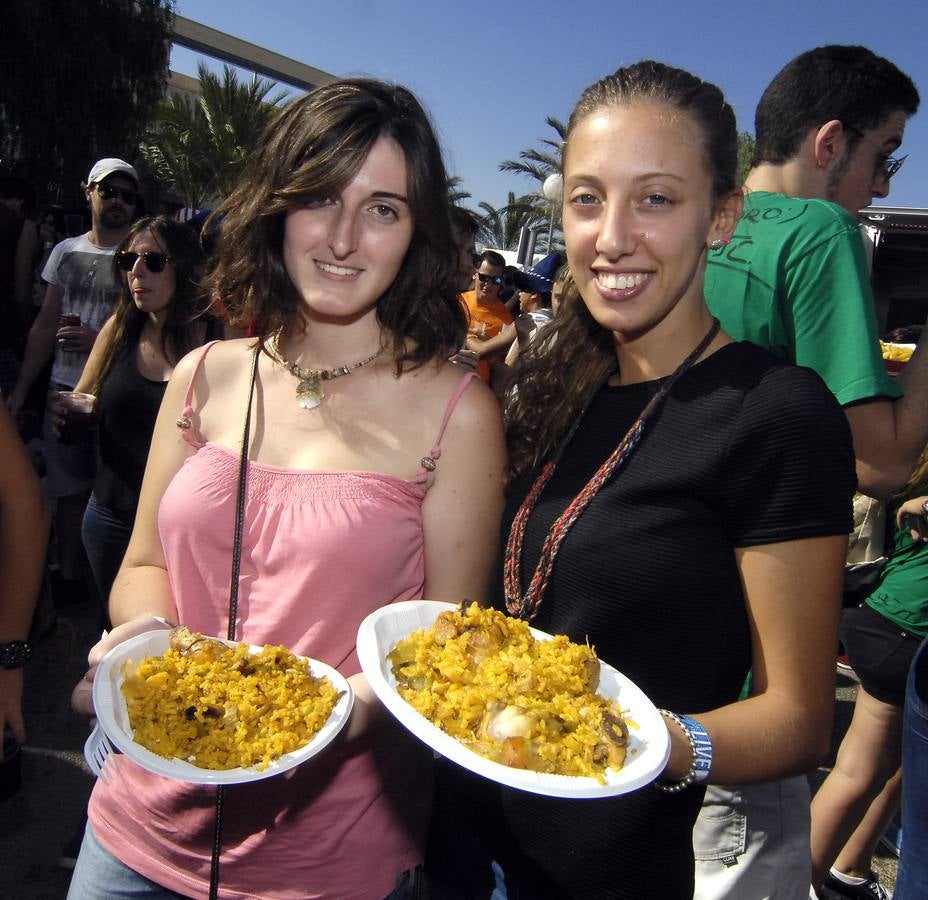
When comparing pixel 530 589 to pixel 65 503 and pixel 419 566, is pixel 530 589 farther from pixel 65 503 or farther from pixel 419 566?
pixel 65 503

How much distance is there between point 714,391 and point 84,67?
23564 millimetres

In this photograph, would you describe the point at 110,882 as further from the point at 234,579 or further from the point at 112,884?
the point at 234,579

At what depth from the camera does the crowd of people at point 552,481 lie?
1.28m

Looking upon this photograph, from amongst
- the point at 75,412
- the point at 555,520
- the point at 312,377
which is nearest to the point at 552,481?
the point at 555,520

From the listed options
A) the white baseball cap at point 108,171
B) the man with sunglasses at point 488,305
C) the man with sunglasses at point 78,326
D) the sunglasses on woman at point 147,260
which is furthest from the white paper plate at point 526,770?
the man with sunglasses at point 488,305

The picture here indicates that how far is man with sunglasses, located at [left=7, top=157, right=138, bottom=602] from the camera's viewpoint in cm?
454

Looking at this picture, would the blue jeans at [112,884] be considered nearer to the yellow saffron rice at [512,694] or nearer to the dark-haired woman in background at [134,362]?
the yellow saffron rice at [512,694]

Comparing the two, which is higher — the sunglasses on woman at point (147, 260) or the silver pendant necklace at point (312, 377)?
the sunglasses on woman at point (147, 260)

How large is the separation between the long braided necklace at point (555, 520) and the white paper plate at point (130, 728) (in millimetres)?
389

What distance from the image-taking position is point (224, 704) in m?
1.35

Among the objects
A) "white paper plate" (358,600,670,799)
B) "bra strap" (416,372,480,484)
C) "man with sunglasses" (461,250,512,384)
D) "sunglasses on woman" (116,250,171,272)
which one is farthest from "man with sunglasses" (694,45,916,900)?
"man with sunglasses" (461,250,512,384)

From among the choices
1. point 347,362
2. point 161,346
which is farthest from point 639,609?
point 161,346

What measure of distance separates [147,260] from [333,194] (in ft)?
7.85

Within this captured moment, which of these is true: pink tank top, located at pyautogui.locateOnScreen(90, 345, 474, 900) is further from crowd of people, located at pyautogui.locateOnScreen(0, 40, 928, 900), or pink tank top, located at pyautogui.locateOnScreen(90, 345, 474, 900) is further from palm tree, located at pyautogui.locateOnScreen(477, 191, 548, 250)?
palm tree, located at pyautogui.locateOnScreen(477, 191, 548, 250)
